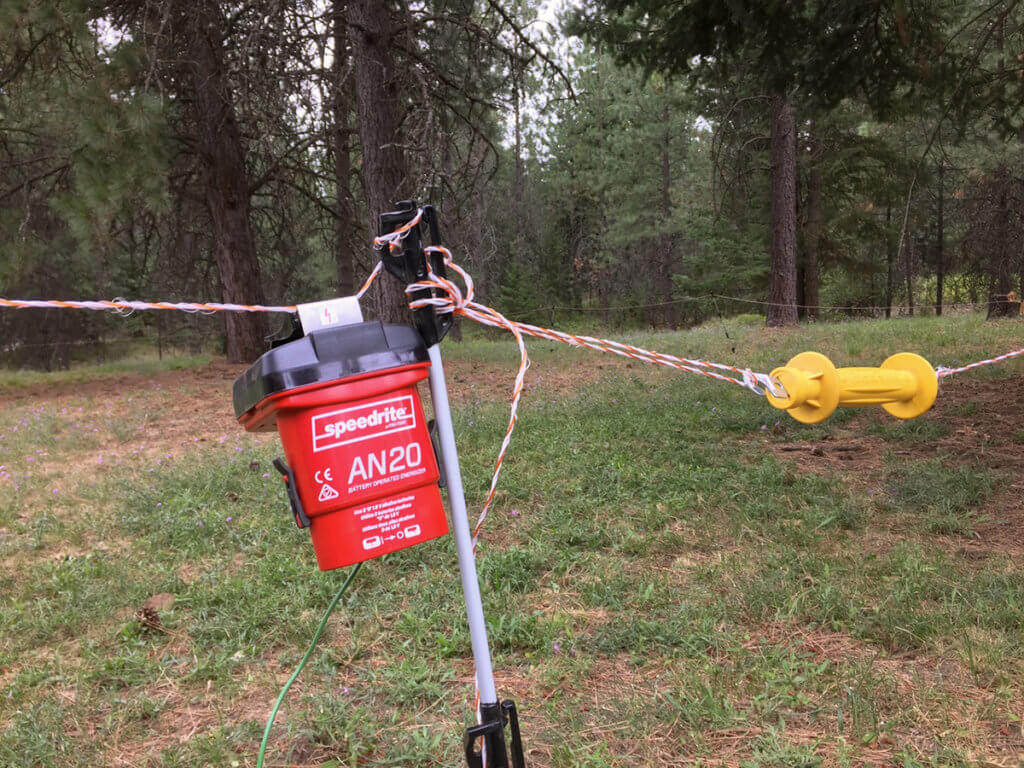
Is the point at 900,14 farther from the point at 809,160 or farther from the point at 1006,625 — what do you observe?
the point at 809,160

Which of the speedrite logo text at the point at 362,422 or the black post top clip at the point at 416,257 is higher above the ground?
the black post top clip at the point at 416,257

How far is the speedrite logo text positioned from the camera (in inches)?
46.0

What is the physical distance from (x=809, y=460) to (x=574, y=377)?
394 cm

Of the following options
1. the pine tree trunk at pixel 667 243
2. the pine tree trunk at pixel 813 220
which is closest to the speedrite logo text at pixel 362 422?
the pine tree trunk at pixel 813 220

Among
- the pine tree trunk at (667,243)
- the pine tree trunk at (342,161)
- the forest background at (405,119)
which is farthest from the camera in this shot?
the pine tree trunk at (667,243)

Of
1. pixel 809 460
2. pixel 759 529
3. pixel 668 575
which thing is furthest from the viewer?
pixel 809 460

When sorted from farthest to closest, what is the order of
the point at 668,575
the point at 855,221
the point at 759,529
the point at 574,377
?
the point at 855,221 → the point at 574,377 → the point at 759,529 → the point at 668,575

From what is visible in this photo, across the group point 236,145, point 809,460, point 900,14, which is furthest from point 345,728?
point 236,145

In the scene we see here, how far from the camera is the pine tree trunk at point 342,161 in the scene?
8887mm

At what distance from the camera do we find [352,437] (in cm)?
117

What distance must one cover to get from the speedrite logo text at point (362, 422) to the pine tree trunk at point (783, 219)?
1190cm

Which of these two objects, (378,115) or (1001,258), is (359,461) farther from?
(1001,258)

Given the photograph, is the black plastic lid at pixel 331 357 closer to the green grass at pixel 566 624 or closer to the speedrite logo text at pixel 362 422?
the speedrite logo text at pixel 362 422

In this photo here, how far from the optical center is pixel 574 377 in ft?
26.4
